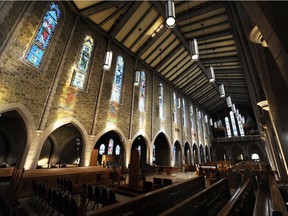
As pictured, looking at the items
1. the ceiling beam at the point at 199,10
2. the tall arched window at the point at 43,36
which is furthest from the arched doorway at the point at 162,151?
the tall arched window at the point at 43,36

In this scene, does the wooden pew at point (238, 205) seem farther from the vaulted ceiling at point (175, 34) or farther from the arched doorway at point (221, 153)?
the arched doorway at point (221, 153)

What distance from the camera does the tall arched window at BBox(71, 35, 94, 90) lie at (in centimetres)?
686

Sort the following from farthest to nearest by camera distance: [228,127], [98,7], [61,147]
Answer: [228,127]
[61,147]
[98,7]

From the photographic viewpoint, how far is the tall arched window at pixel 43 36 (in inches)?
212

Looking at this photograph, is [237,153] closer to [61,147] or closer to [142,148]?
[142,148]

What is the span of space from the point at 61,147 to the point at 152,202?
31.1 feet

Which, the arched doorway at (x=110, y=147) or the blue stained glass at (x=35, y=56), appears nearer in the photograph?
the blue stained glass at (x=35, y=56)

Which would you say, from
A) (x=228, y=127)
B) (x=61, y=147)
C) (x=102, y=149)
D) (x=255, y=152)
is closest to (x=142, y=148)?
(x=102, y=149)

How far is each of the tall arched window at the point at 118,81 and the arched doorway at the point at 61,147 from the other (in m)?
3.37

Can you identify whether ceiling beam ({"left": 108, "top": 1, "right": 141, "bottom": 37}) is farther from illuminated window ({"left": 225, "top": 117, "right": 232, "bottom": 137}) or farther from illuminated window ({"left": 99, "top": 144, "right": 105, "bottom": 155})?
illuminated window ({"left": 225, "top": 117, "right": 232, "bottom": 137})

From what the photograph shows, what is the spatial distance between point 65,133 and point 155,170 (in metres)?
6.84

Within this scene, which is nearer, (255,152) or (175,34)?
(175,34)

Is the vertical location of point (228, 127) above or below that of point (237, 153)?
above

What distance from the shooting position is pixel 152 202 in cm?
231
